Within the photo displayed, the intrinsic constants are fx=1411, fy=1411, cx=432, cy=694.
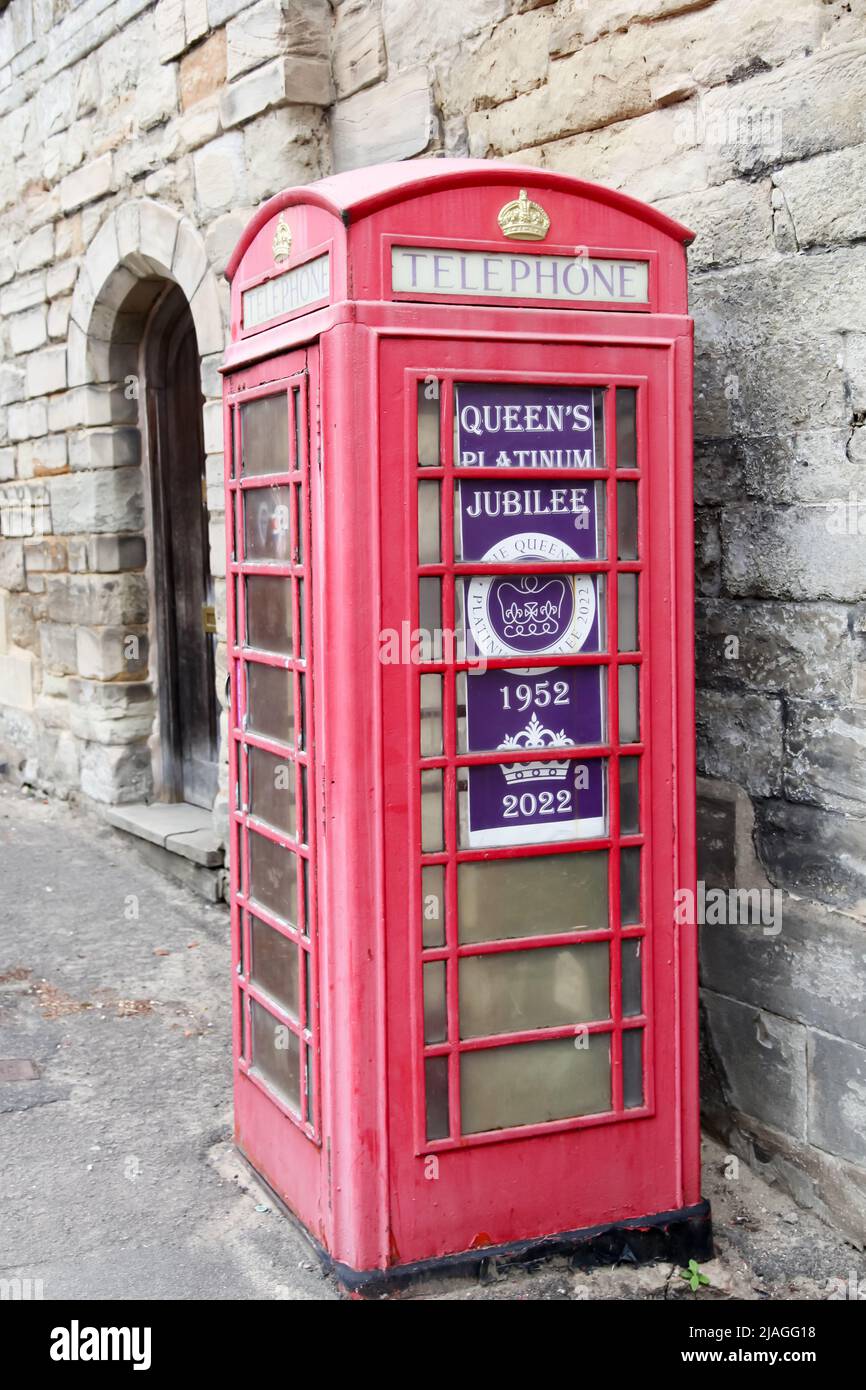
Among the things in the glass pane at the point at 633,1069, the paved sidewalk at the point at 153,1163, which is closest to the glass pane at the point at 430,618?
the glass pane at the point at 633,1069

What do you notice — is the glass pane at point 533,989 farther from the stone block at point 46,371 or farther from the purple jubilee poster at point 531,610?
the stone block at point 46,371

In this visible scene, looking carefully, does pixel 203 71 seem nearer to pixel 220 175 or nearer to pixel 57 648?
pixel 220 175

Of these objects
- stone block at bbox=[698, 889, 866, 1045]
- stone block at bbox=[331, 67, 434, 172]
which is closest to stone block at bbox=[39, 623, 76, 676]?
stone block at bbox=[331, 67, 434, 172]

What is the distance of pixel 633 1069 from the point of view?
3457 millimetres

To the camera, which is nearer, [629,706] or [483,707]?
[483,707]

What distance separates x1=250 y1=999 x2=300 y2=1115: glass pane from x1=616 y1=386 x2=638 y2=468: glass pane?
165cm

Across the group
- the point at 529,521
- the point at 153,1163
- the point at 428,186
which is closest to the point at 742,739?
the point at 529,521

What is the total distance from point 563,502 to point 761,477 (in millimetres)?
765

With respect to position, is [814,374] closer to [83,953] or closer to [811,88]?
[811,88]

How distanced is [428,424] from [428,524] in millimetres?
224

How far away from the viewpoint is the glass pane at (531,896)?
3316mm

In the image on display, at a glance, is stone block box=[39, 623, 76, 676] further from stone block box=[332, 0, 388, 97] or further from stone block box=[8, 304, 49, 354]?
stone block box=[332, 0, 388, 97]

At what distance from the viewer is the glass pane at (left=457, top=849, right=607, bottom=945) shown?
10.9 feet

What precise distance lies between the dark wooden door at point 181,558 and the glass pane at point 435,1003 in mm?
4432
